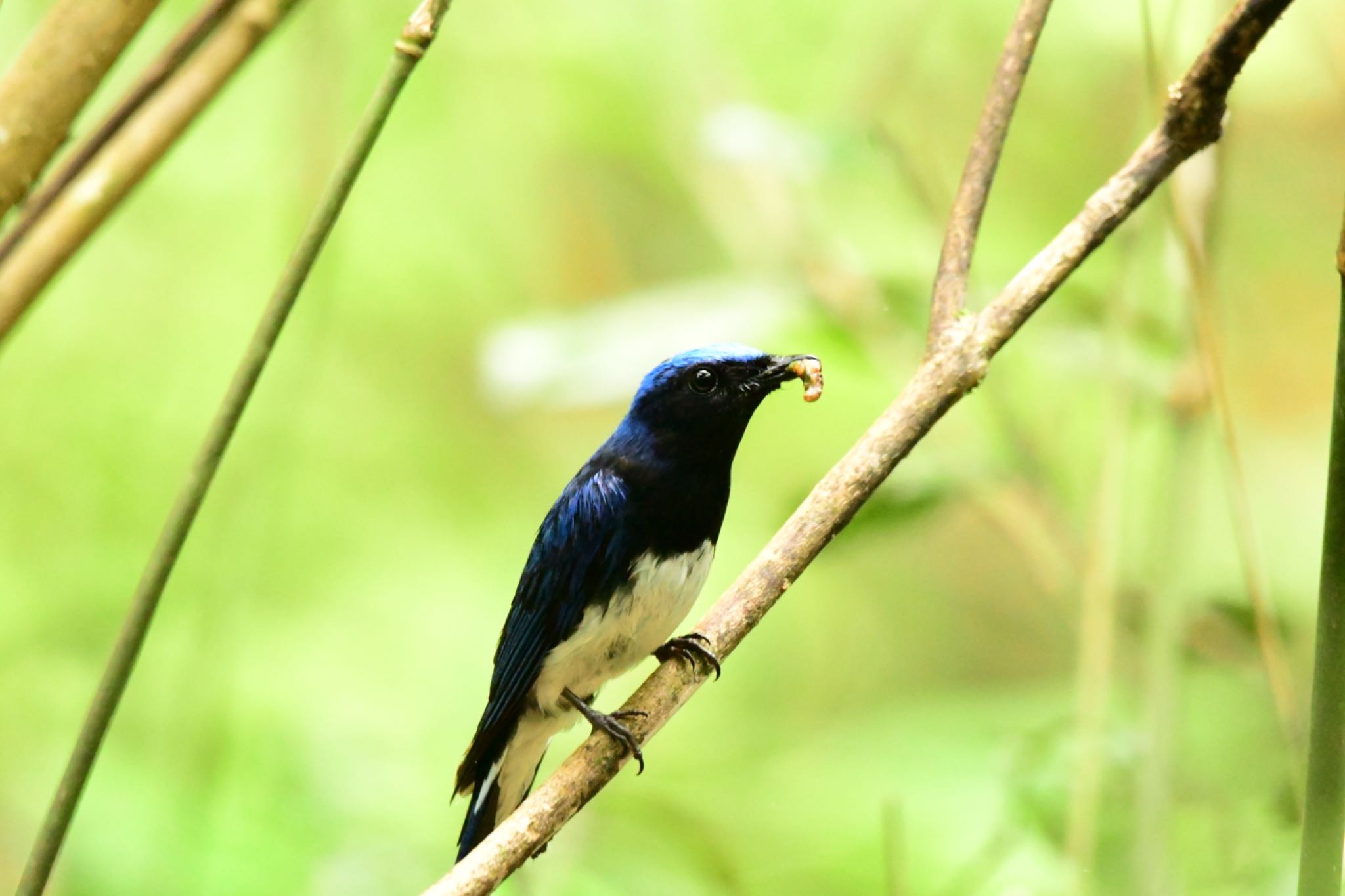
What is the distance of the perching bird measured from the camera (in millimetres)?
2648

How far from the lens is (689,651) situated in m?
2.51

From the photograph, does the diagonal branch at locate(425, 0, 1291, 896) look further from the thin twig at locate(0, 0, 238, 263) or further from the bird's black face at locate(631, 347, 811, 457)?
the thin twig at locate(0, 0, 238, 263)

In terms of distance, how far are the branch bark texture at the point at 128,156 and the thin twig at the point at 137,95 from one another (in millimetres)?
15

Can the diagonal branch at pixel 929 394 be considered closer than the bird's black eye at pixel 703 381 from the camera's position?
Yes

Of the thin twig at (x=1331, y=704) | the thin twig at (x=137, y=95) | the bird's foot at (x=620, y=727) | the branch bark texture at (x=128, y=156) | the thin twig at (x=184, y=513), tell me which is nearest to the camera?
the thin twig at (x=1331, y=704)

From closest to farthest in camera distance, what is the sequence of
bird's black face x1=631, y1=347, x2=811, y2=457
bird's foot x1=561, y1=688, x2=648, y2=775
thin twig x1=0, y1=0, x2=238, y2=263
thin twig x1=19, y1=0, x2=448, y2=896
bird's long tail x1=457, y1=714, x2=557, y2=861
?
thin twig x1=19, y1=0, x2=448, y2=896 → thin twig x1=0, y1=0, x2=238, y2=263 → bird's foot x1=561, y1=688, x2=648, y2=775 → bird's black face x1=631, y1=347, x2=811, y2=457 → bird's long tail x1=457, y1=714, x2=557, y2=861

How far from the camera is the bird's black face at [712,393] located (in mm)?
2631

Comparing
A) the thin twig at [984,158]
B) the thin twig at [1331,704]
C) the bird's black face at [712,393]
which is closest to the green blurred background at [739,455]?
the bird's black face at [712,393]

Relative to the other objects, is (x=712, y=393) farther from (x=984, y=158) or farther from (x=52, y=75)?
(x=52, y=75)

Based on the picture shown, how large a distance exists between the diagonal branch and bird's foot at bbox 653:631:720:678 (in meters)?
0.14

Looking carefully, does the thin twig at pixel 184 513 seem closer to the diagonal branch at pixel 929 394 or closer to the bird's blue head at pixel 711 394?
the diagonal branch at pixel 929 394

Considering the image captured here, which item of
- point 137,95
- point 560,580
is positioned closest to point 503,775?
point 560,580

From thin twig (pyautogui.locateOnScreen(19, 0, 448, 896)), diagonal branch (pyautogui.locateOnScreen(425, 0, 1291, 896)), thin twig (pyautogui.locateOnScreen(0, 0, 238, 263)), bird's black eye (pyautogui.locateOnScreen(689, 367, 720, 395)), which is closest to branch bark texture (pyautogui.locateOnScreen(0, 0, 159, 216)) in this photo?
thin twig (pyautogui.locateOnScreen(0, 0, 238, 263))

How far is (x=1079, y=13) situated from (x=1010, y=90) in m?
2.50
